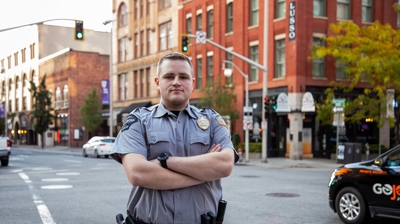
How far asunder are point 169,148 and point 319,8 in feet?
98.4

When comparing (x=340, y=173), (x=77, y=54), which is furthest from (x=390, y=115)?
(x=77, y=54)

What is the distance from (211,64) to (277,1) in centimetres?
857

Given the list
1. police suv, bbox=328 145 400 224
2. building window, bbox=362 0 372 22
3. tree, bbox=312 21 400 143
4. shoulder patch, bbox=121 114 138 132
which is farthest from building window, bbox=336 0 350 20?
shoulder patch, bbox=121 114 138 132

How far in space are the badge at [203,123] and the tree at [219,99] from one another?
28.6m

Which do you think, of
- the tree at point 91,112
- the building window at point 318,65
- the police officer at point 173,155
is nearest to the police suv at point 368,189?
the police officer at point 173,155

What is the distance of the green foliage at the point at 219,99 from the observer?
3256 centimetres

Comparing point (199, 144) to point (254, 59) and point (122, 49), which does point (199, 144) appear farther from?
point (122, 49)

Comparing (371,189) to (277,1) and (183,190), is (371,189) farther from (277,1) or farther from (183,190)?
(277,1)

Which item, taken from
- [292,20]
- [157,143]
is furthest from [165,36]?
[157,143]

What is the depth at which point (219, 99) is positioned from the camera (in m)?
32.6

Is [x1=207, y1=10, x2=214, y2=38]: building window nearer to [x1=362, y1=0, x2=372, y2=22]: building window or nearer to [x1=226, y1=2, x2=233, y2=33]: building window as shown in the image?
[x1=226, y1=2, x2=233, y2=33]: building window

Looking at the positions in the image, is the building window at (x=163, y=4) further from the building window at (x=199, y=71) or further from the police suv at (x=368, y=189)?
the police suv at (x=368, y=189)

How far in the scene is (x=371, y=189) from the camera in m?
8.55

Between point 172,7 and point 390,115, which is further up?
point 172,7
